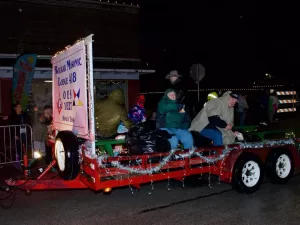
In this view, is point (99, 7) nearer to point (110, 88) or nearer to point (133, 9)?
point (133, 9)

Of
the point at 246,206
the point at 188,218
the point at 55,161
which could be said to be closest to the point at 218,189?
the point at 246,206

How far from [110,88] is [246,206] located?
10999 millimetres

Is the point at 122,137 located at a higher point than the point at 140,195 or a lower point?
higher

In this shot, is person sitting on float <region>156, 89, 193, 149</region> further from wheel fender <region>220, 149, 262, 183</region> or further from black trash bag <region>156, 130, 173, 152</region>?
wheel fender <region>220, 149, 262, 183</region>

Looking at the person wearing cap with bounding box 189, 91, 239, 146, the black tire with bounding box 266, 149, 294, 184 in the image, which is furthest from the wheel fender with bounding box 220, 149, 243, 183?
the black tire with bounding box 266, 149, 294, 184

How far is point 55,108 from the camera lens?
7453mm

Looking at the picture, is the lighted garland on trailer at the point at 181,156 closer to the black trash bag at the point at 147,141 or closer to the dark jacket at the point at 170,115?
the black trash bag at the point at 147,141

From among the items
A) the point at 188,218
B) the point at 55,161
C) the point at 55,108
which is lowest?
the point at 188,218

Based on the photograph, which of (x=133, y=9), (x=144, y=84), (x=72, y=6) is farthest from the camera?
(x=144, y=84)

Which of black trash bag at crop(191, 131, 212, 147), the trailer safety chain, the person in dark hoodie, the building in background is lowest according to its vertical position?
the trailer safety chain

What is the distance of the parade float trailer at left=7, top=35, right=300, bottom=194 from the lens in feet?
18.8

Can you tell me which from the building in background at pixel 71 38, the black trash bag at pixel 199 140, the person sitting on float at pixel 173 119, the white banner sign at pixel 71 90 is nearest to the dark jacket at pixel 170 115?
the person sitting on float at pixel 173 119

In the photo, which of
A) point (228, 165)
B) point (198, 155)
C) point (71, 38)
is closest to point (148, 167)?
point (198, 155)

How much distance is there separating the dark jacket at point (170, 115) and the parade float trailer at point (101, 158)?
0.57m
